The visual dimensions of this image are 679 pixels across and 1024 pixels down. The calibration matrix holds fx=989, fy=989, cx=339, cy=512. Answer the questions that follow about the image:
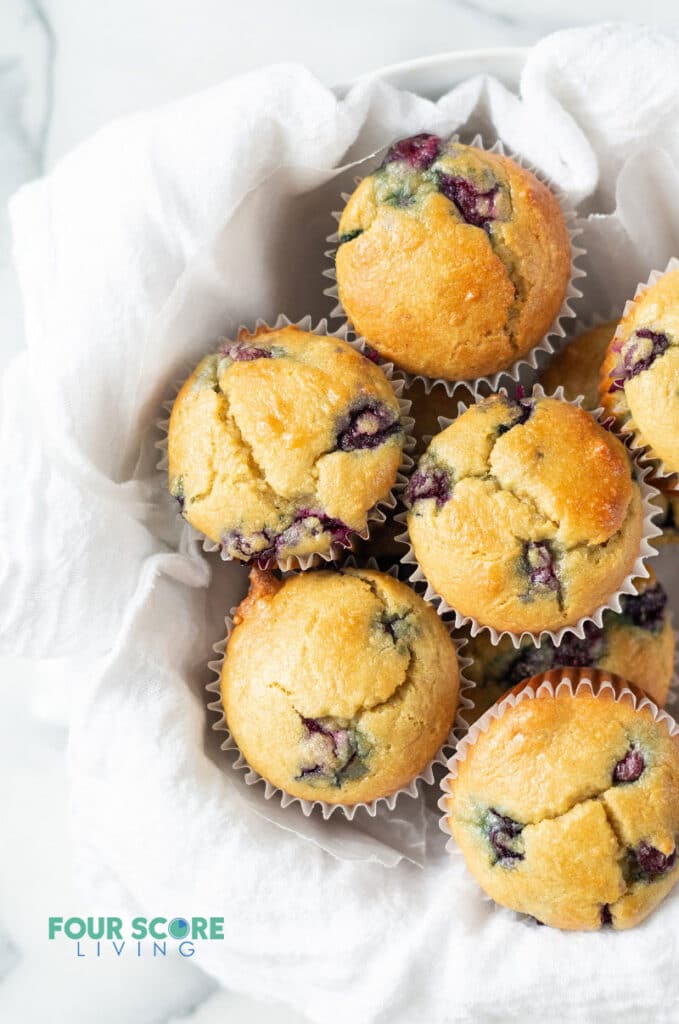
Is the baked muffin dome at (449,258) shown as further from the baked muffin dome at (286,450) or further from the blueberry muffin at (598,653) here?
the blueberry muffin at (598,653)

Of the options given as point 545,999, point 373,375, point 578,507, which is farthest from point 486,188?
point 545,999

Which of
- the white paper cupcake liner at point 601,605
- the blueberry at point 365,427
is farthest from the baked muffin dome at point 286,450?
the white paper cupcake liner at point 601,605

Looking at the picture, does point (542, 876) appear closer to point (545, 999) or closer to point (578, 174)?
point (545, 999)

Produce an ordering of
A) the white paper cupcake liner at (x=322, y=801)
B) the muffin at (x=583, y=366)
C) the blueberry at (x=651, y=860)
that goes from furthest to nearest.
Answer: the muffin at (x=583, y=366) < the white paper cupcake liner at (x=322, y=801) < the blueberry at (x=651, y=860)

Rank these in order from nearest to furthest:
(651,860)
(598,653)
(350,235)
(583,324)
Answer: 1. (651,860)
2. (350,235)
3. (598,653)
4. (583,324)

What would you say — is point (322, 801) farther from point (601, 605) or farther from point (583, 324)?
point (583, 324)

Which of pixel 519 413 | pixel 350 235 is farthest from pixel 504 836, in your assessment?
pixel 350 235
